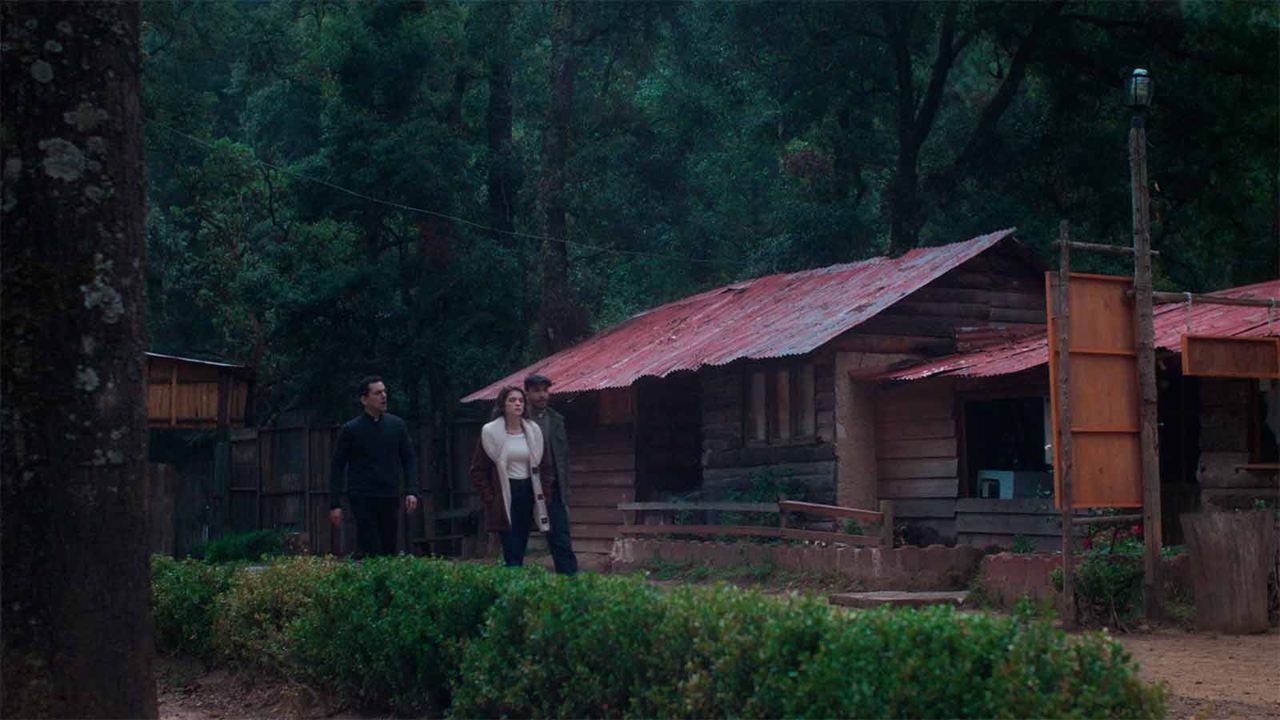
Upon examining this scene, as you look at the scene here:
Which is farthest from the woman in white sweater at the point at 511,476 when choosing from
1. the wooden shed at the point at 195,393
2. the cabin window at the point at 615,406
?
the cabin window at the point at 615,406

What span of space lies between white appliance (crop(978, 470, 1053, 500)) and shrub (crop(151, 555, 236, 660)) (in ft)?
34.2

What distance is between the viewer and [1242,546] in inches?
460

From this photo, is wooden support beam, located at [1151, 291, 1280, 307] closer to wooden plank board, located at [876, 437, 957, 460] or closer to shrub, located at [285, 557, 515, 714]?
wooden plank board, located at [876, 437, 957, 460]

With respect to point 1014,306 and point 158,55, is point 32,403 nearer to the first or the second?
point 1014,306

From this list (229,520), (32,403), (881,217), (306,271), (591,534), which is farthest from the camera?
(881,217)

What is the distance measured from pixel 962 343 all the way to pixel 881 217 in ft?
38.2

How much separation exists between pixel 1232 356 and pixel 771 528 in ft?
20.1

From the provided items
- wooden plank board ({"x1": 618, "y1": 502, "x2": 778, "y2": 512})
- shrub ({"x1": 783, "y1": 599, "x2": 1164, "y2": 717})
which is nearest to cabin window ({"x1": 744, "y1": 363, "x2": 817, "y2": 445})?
wooden plank board ({"x1": 618, "y1": 502, "x2": 778, "y2": 512})

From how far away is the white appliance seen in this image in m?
17.6

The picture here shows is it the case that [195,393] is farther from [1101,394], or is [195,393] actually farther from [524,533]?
[1101,394]

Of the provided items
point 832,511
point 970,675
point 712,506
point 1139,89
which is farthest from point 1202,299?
point 970,675

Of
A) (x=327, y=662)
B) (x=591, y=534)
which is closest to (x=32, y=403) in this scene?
(x=327, y=662)

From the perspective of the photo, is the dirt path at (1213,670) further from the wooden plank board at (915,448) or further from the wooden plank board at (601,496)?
the wooden plank board at (601,496)

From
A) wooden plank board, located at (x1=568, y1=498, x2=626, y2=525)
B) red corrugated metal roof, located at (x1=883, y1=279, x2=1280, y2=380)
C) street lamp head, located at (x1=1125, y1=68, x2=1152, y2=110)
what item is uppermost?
street lamp head, located at (x1=1125, y1=68, x2=1152, y2=110)
